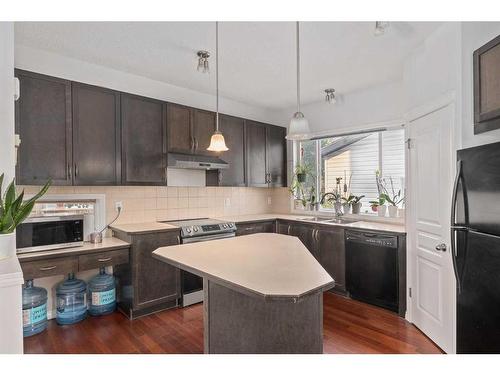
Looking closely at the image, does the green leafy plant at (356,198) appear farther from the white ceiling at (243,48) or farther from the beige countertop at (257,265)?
the beige countertop at (257,265)

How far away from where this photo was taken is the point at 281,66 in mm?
3070

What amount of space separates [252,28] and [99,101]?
1.68 meters

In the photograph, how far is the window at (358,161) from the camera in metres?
3.63

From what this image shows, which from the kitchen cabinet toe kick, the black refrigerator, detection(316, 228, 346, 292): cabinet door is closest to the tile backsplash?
detection(316, 228, 346, 292): cabinet door

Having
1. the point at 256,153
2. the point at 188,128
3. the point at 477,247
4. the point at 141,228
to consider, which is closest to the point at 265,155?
the point at 256,153

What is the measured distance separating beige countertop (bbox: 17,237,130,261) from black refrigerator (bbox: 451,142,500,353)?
2723 mm

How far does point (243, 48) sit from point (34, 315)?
3056 mm

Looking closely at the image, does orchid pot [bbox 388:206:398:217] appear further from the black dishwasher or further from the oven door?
the oven door

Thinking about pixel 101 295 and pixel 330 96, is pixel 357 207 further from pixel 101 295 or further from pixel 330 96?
pixel 101 295

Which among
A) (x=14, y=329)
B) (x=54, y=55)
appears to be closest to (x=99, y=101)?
(x=54, y=55)

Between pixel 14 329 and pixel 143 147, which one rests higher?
pixel 143 147

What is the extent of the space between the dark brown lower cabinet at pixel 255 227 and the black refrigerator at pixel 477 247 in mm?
2420

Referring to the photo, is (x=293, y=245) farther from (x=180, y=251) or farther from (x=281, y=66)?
(x=281, y=66)

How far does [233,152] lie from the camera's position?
13.3ft
